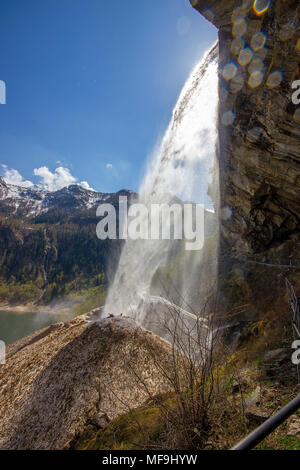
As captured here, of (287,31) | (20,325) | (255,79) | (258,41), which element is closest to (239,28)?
(258,41)

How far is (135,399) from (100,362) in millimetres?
1477

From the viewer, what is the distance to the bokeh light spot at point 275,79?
27.0ft

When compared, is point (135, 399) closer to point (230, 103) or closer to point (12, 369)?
point (12, 369)

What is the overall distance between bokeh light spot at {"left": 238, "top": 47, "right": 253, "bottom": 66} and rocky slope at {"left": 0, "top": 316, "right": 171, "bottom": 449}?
12446 millimetres

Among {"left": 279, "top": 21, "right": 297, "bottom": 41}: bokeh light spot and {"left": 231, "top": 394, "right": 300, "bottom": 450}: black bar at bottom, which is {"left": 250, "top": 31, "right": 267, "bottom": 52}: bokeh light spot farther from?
{"left": 231, "top": 394, "right": 300, "bottom": 450}: black bar at bottom

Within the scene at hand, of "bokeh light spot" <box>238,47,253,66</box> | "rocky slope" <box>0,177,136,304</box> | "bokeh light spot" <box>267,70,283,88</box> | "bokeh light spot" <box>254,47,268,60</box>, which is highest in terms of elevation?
"bokeh light spot" <box>238,47,253,66</box>

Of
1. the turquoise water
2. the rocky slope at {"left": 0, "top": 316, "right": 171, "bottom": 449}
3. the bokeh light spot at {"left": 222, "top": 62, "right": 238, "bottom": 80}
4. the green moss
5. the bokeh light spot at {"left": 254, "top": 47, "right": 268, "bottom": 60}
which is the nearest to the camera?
the green moss

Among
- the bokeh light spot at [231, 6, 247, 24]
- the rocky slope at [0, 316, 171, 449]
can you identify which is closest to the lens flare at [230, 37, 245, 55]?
the bokeh light spot at [231, 6, 247, 24]

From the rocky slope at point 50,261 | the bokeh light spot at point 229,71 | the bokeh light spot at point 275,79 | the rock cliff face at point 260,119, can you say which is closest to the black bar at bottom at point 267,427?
the rock cliff face at point 260,119

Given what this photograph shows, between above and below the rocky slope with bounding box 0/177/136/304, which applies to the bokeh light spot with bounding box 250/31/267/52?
above

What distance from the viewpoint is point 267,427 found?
1.62 metres

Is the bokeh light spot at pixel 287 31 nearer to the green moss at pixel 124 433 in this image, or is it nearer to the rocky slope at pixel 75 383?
the rocky slope at pixel 75 383

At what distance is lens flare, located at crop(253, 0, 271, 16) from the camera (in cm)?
896

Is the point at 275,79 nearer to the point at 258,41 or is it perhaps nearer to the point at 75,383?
the point at 258,41
